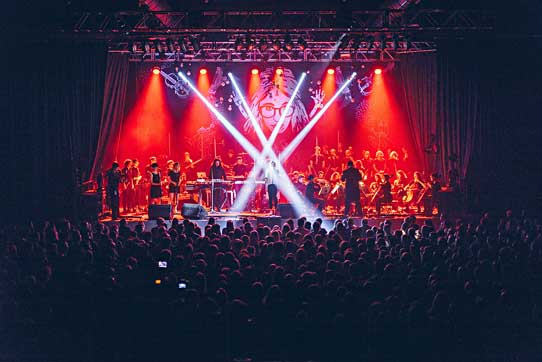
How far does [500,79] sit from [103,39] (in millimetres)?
10203

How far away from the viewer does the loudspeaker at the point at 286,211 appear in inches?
625

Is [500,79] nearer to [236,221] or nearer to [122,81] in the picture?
[236,221]

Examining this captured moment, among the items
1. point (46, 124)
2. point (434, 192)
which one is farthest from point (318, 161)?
point (46, 124)

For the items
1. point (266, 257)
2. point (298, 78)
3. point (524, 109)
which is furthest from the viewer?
point (298, 78)

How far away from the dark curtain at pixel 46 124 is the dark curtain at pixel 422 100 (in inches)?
362

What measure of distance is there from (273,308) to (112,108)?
516 inches

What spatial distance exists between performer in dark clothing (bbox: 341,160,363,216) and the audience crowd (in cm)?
840

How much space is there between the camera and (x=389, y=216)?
1702 cm

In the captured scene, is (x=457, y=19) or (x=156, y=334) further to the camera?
(x=457, y=19)

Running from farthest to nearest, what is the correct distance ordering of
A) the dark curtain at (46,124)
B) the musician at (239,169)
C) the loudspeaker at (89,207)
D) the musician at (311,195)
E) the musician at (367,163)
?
the musician at (367,163), the musician at (239,169), the musician at (311,195), the dark curtain at (46,124), the loudspeaker at (89,207)

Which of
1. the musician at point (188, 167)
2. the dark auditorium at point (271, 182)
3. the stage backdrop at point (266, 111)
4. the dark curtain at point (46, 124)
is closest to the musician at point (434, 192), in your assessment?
the dark auditorium at point (271, 182)

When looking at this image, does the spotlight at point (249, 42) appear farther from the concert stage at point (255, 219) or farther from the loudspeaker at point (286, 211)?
the concert stage at point (255, 219)

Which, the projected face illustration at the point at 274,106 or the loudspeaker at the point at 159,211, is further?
the projected face illustration at the point at 274,106

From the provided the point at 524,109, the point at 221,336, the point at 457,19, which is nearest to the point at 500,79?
the point at 524,109
